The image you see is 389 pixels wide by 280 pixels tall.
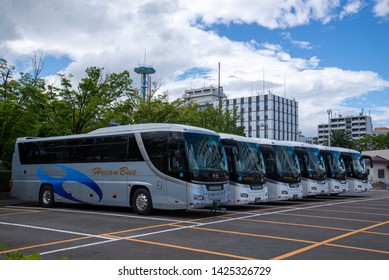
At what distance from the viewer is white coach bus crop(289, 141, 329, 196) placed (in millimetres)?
22344

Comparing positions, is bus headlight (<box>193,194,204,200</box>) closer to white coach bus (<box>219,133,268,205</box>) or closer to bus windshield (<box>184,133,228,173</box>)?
bus windshield (<box>184,133,228,173</box>)

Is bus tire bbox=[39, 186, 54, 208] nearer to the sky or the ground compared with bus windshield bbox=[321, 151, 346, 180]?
nearer to the ground

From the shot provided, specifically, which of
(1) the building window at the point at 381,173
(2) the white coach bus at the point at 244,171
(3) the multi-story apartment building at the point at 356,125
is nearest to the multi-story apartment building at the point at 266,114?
(3) the multi-story apartment building at the point at 356,125

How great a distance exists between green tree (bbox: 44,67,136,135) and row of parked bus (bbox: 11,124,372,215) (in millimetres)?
4620

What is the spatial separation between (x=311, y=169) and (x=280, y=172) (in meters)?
3.73

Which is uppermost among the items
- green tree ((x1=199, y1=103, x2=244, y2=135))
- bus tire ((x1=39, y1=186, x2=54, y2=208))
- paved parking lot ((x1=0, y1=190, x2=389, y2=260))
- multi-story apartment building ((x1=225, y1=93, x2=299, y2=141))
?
multi-story apartment building ((x1=225, y1=93, x2=299, y2=141))

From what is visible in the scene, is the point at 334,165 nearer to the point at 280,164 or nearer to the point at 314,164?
the point at 314,164

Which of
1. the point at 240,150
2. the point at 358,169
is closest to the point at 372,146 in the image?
the point at 358,169

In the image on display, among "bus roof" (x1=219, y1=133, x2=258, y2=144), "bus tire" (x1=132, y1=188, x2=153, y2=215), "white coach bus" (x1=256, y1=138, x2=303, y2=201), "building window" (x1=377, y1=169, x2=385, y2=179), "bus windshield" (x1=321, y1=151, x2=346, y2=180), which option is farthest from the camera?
"building window" (x1=377, y1=169, x2=385, y2=179)

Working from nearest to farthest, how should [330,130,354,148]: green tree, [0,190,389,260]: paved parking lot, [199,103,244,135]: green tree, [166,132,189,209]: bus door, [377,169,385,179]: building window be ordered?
1. [0,190,389,260]: paved parking lot
2. [166,132,189,209]: bus door
3. [199,103,244,135]: green tree
4. [377,169,385,179]: building window
5. [330,130,354,148]: green tree

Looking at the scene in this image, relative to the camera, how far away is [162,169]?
47.6ft

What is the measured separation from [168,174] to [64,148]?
6301mm

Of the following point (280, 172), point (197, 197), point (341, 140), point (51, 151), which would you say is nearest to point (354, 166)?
point (280, 172)

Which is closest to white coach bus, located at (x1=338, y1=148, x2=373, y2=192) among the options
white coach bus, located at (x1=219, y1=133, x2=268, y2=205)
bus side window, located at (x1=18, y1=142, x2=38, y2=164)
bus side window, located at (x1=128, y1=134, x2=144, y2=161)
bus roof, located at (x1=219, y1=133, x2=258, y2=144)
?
bus roof, located at (x1=219, y1=133, x2=258, y2=144)
